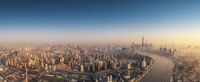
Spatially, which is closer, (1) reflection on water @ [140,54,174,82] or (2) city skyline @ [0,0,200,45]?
(2) city skyline @ [0,0,200,45]

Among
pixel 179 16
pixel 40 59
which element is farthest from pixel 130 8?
pixel 40 59

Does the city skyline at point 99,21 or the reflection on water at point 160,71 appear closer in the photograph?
the city skyline at point 99,21

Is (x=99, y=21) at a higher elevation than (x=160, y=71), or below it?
higher

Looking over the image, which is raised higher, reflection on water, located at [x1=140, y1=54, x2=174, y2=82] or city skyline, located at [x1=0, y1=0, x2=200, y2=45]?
city skyline, located at [x1=0, y1=0, x2=200, y2=45]

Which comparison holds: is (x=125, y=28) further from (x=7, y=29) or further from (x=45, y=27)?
(x=7, y=29)
